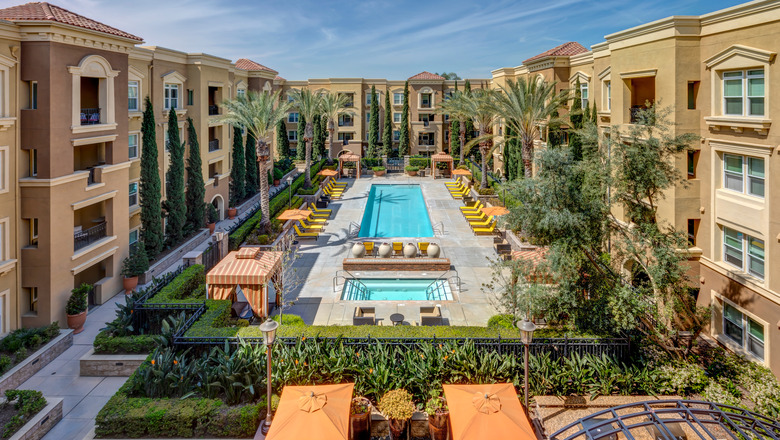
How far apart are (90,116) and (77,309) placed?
312 inches

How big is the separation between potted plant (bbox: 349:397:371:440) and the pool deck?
19.5ft

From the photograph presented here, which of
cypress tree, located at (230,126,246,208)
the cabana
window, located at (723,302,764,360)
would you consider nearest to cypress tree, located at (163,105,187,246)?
cypress tree, located at (230,126,246,208)

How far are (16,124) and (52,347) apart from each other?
24.2 feet

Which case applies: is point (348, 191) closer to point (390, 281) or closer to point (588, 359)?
point (390, 281)

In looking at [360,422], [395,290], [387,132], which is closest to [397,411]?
[360,422]

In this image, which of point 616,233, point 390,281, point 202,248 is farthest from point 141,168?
point 616,233

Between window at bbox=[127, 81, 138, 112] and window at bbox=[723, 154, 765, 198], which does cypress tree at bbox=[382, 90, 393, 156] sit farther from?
window at bbox=[723, 154, 765, 198]

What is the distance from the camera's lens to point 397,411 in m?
11.1

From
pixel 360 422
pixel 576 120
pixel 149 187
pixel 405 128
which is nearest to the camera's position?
pixel 360 422

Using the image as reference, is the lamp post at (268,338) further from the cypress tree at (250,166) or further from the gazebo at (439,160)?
the gazebo at (439,160)

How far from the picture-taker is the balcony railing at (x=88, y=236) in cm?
1934

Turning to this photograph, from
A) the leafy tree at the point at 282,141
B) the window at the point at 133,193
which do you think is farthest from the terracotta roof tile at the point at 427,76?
the window at the point at 133,193

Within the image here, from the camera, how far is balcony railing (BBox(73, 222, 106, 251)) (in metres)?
19.3

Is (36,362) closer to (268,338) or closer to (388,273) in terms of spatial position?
(268,338)
